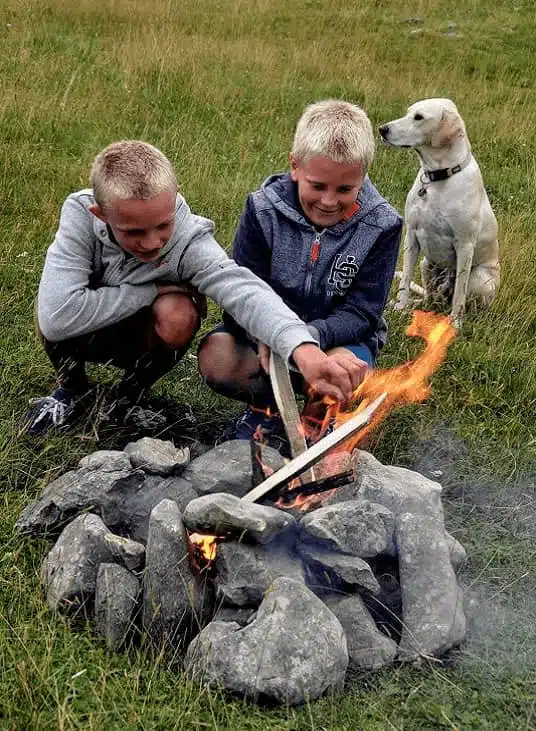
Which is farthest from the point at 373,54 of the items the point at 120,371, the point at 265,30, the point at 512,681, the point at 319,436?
the point at 512,681

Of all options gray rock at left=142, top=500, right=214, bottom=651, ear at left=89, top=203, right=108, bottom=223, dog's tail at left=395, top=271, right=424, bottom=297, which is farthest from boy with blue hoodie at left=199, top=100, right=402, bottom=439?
dog's tail at left=395, top=271, right=424, bottom=297

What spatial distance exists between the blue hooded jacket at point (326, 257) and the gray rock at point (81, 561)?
1.31 m

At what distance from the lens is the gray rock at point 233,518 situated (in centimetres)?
268

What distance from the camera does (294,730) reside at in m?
2.43

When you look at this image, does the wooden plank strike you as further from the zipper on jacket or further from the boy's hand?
the zipper on jacket

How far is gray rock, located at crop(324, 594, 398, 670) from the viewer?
265cm

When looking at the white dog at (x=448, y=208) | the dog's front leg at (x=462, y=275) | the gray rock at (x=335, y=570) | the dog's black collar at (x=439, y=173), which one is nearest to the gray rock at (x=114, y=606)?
the gray rock at (x=335, y=570)

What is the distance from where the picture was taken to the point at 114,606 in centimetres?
267

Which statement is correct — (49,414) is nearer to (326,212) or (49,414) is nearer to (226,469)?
(226,469)

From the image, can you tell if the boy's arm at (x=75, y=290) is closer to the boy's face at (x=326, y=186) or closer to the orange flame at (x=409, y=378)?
the boy's face at (x=326, y=186)

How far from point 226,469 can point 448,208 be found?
306 cm

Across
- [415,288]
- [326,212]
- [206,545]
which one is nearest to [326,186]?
[326,212]

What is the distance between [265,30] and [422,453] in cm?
1115

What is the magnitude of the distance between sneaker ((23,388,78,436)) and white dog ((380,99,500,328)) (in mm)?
2599
